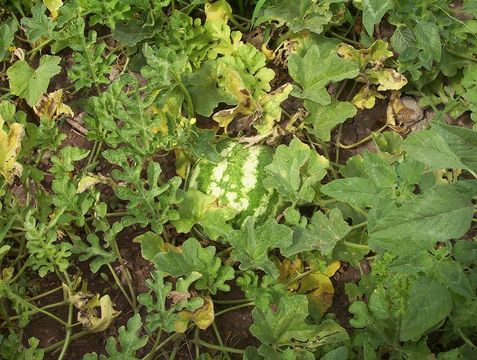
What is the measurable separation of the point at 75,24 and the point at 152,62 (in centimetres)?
42

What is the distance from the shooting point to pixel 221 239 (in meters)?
2.42

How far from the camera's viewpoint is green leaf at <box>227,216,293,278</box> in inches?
84.8

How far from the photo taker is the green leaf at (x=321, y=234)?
2219 millimetres

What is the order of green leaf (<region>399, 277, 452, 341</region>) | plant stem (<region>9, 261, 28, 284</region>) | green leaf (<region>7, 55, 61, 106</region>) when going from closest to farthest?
green leaf (<region>399, 277, 452, 341</region>) < plant stem (<region>9, 261, 28, 284</region>) < green leaf (<region>7, 55, 61, 106</region>)

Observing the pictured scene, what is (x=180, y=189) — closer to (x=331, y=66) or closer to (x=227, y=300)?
(x=227, y=300)

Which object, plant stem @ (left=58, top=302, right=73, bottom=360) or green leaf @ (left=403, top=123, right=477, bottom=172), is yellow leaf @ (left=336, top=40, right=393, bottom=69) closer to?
green leaf @ (left=403, top=123, right=477, bottom=172)

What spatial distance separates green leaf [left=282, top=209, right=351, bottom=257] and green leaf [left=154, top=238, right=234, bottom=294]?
23 centimetres

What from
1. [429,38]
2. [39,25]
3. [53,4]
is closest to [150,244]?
[39,25]

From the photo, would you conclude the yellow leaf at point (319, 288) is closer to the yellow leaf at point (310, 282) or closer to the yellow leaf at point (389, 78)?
the yellow leaf at point (310, 282)

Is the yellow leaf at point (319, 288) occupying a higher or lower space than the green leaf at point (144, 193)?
lower

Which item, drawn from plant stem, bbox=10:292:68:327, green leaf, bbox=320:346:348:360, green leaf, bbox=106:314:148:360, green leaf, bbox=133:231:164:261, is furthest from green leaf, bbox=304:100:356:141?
plant stem, bbox=10:292:68:327

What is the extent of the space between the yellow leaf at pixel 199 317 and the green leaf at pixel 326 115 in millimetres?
827

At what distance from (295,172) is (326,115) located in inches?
16.3

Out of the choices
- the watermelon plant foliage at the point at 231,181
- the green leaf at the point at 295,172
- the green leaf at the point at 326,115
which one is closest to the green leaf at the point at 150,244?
the watermelon plant foliage at the point at 231,181
